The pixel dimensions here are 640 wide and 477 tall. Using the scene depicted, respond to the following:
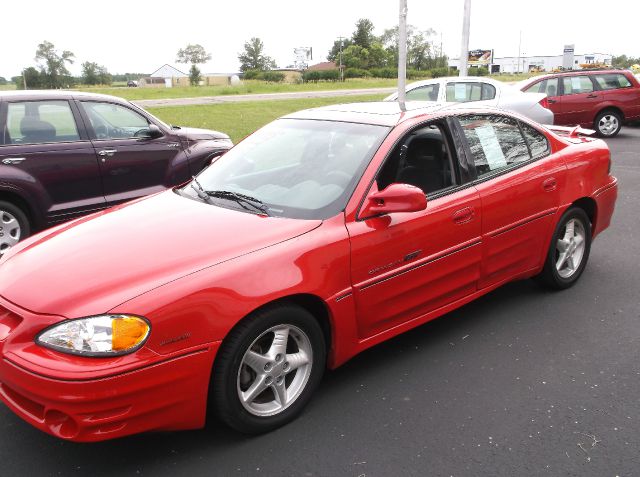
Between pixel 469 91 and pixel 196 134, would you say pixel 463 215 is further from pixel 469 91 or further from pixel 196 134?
pixel 469 91

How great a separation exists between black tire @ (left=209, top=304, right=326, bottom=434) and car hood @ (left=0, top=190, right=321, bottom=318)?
1.14ft

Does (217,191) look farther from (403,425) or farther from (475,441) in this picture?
(475,441)

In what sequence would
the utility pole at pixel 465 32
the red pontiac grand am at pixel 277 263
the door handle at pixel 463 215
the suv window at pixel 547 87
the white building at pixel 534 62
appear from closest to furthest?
the red pontiac grand am at pixel 277 263
the door handle at pixel 463 215
the suv window at pixel 547 87
the utility pole at pixel 465 32
the white building at pixel 534 62

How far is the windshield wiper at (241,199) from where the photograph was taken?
3472mm

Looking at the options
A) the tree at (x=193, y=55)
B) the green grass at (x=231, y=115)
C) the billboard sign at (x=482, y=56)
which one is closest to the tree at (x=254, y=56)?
the tree at (x=193, y=55)

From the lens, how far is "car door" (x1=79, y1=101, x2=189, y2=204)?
6914mm

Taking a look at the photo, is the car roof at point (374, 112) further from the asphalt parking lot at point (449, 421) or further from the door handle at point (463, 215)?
the asphalt parking lot at point (449, 421)

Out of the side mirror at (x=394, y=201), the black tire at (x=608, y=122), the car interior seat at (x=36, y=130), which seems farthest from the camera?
the black tire at (x=608, y=122)

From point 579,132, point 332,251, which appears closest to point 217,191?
point 332,251

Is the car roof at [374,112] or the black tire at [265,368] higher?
the car roof at [374,112]

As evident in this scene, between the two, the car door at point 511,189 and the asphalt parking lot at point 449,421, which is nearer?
the asphalt parking lot at point 449,421

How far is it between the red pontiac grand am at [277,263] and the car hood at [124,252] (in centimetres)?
1

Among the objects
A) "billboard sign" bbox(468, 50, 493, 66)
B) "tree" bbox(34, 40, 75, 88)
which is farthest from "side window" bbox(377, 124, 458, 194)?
"billboard sign" bbox(468, 50, 493, 66)

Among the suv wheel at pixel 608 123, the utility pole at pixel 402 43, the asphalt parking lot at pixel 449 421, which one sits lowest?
the asphalt parking lot at pixel 449 421
